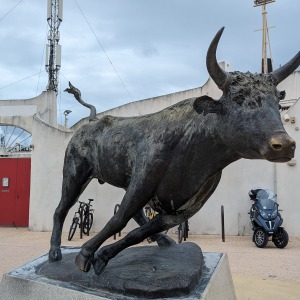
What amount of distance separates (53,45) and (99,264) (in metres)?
19.6

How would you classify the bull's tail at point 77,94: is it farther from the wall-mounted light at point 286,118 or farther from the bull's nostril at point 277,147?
the wall-mounted light at point 286,118

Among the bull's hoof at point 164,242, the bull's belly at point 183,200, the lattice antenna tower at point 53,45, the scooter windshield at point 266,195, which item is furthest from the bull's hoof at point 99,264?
the lattice antenna tower at point 53,45

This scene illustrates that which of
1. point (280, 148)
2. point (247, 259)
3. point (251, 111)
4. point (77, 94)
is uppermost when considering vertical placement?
point (77, 94)

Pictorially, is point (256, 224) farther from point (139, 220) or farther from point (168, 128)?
point (168, 128)

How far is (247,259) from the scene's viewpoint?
7.30m

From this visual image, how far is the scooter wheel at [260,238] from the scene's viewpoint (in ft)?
28.5

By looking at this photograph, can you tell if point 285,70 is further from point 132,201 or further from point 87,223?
point 87,223

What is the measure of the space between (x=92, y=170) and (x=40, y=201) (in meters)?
9.16

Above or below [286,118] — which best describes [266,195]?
below

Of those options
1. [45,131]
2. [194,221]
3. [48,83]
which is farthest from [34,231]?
[48,83]

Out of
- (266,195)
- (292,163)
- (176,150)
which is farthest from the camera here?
(292,163)

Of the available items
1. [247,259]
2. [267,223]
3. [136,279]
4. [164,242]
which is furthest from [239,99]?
[267,223]

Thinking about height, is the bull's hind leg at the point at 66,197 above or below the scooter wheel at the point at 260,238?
above

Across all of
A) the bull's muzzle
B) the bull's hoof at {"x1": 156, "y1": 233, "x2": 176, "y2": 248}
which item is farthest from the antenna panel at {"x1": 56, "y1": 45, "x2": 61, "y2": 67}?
the bull's muzzle
